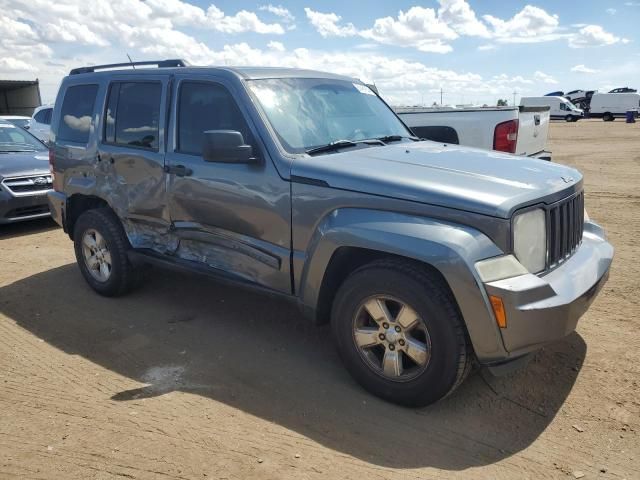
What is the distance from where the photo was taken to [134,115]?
4.66 m

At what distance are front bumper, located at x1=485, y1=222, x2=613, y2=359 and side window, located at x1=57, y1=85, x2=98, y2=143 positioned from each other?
407 centimetres

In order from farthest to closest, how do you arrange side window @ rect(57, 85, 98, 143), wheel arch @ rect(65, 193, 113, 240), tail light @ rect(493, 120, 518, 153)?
tail light @ rect(493, 120, 518, 153)
wheel arch @ rect(65, 193, 113, 240)
side window @ rect(57, 85, 98, 143)

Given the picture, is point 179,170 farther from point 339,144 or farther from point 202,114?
point 339,144

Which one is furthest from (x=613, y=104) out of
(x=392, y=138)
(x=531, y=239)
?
(x=531, y=239)

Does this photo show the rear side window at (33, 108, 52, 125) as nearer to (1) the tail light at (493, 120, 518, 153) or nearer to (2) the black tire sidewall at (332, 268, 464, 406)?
(1) the tail light at (493, 120, 518, 153)

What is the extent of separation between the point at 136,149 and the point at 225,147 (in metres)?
1.43

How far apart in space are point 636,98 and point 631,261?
4562 cm

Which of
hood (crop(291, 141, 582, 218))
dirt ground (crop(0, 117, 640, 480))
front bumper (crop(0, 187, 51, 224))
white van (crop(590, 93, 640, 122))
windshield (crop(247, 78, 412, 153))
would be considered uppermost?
white van (crop(590, 93, 640, 122))

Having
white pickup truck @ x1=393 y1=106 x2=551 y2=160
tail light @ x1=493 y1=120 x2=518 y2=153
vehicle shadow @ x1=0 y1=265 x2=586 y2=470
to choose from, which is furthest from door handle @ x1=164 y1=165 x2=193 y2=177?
tail light @ x1=493 y1=120 x2=518 y2=153

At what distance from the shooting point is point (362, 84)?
4.84 meters

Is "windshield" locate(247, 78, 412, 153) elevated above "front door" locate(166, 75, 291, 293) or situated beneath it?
elevated above

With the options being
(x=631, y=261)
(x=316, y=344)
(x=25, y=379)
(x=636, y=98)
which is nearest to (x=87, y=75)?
(x=25, y=379)

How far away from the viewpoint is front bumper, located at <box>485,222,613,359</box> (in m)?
2.75

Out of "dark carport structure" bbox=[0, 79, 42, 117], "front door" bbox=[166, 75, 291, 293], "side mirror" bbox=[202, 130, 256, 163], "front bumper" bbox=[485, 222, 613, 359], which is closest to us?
"front bumper" bbox=[485, 222, 613, 359]
